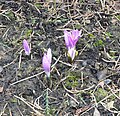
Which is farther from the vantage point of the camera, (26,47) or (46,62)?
(26,47)

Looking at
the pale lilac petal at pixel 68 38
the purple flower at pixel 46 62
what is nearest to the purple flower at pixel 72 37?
the pale lilac petal at pixel 68 38

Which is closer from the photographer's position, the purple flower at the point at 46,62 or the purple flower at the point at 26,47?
the purple flower at the point at 46,62

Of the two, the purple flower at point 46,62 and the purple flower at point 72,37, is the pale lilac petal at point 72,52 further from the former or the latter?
the purple flower at point 46,62

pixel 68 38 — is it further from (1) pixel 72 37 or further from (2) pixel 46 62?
(2) pixel 46 62

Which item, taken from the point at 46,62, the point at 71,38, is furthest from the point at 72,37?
the point at 46,62

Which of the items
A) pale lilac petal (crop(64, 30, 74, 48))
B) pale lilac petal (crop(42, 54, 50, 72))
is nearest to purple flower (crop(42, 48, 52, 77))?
pale lilac petal (crop(42, 54, 50, 72))

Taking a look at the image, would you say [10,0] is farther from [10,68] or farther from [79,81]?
[79,81]

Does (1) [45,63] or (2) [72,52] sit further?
(2) [72,52]

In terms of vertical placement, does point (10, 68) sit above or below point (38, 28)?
below

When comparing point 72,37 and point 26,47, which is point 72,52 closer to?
point 72,37

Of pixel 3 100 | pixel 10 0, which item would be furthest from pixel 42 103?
pixel 10 0

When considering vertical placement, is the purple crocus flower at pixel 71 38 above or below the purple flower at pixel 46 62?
above
